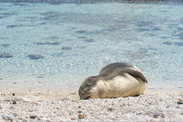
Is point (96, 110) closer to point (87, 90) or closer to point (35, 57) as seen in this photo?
point (87, 90)

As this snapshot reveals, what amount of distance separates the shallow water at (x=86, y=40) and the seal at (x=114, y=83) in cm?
122

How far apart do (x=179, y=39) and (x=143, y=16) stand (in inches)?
119

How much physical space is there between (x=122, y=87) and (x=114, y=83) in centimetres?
15

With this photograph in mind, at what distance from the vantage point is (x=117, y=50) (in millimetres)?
9609

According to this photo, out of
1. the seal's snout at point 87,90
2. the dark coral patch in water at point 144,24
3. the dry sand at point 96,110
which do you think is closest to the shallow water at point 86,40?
the dark coral patch in water at point 144,24

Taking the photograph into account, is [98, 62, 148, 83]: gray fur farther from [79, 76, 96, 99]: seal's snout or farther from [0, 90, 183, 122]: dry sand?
[0, 90, 183, 122]: dry sand

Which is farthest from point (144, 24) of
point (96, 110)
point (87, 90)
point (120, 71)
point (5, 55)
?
point (96, 110)

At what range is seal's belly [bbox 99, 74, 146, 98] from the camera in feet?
19.1

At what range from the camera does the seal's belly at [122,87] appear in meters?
5.82

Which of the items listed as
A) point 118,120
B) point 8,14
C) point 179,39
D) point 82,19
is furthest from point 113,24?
point 118,120

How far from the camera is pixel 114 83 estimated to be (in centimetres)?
595

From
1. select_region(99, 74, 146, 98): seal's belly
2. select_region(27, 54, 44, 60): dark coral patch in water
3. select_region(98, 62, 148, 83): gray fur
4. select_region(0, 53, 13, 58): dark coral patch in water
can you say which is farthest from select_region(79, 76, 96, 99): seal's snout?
select_region(0, 53, 13, 58): dark coral patch in water

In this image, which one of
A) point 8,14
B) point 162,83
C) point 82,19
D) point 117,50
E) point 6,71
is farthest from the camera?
point 8,14

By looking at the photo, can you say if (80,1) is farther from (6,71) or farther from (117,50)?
(6,71)
